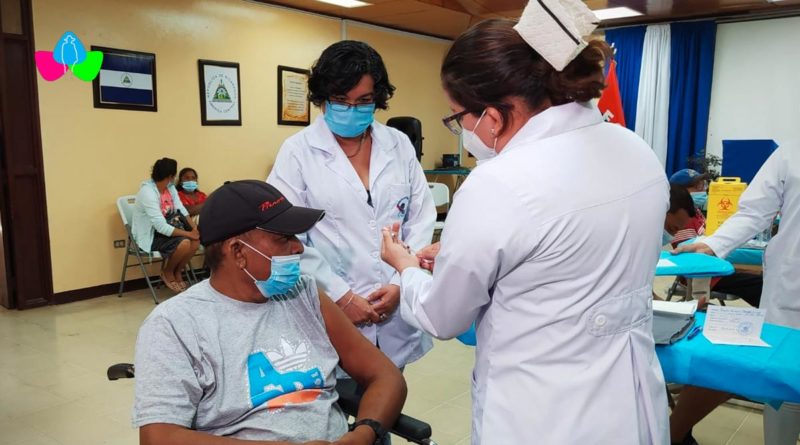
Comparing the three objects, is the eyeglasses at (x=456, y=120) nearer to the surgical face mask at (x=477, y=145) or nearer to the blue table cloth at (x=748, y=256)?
the surgical face mask at (x=477, y=145)

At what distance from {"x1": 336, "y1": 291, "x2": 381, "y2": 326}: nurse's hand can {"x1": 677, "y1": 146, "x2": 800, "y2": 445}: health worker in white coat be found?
1435mm

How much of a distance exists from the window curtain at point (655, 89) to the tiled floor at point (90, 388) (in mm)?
5154

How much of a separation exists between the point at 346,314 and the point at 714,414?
2181 millimetres

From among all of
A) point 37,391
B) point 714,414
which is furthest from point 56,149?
point 714,414

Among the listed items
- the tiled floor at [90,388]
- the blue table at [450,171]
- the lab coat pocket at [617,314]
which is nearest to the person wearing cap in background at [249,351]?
the lab coat pocket at [617,314]

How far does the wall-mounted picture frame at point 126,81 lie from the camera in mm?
4898

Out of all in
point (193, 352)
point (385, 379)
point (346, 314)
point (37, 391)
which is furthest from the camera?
point (37, 391)

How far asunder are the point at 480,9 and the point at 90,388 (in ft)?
18.4

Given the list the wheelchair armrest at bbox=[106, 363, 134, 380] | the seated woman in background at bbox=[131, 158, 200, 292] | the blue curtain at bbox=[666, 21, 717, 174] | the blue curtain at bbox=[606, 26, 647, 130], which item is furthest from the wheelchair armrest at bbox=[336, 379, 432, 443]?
the blue curtain at bbox=[606, 26, 647, 130]

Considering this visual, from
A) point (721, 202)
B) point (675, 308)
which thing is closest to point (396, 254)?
point (675, 308)

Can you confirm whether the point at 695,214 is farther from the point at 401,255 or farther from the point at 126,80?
the point at 126,80

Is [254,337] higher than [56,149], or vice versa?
[56,149]

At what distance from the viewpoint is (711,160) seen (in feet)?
23.7

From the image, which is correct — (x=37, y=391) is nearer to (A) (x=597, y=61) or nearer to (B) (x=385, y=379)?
(B) (x=385, y=379)
